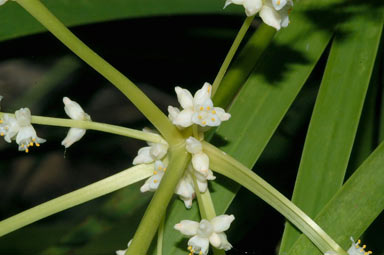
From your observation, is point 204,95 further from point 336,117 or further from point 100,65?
point 336,117

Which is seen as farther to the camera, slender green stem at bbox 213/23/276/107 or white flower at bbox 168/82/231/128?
slender green stem at bbox 213/23/276/107

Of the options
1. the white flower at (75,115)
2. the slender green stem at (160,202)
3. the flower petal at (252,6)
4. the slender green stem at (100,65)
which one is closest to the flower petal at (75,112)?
the white flower at (75,115)

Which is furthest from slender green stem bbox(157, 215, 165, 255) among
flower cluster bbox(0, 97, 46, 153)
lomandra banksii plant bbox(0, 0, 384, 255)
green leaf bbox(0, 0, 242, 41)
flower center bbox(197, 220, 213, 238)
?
green leaf bbox(0, 0, 242, 41)

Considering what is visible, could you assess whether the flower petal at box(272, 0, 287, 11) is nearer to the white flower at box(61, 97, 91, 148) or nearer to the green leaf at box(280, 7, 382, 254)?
the green leaf at box(280, 7, 382, 254)

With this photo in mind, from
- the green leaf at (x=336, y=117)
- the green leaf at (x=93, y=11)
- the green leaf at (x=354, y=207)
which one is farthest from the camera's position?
the green leaf at (x=93, y=11)

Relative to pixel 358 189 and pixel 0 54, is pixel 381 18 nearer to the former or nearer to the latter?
pixel 358 189

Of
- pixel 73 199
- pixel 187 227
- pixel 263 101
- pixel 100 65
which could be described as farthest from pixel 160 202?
pixel 263 101

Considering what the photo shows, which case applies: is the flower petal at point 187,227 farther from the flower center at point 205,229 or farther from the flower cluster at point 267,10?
the flower cluster at point 267,10

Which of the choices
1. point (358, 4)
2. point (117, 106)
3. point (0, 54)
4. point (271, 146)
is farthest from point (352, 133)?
point (117, 106)
